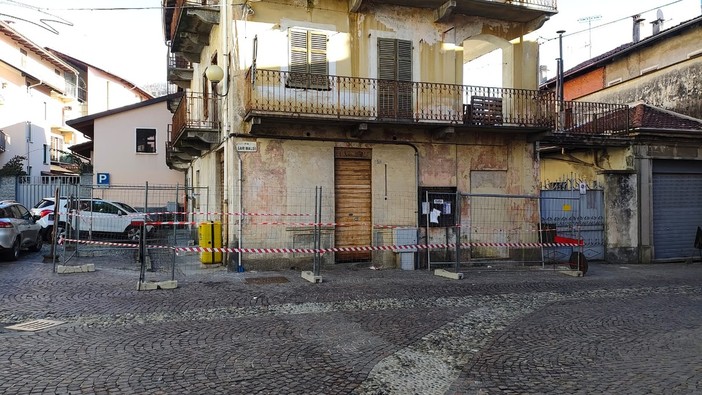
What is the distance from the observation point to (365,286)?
1042 cm

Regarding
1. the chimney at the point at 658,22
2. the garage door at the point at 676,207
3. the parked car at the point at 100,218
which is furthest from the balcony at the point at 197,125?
the chimney at the point at 658,22

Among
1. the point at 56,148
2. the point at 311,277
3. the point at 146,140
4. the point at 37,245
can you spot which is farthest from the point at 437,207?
the point at 56,148

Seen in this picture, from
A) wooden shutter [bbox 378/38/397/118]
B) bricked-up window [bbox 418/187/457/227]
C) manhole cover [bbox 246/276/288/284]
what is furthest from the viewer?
bricked-up window [bbox 418/187/457/227]

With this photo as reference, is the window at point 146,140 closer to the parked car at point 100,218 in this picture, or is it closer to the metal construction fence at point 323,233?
the parked car at point 100,218

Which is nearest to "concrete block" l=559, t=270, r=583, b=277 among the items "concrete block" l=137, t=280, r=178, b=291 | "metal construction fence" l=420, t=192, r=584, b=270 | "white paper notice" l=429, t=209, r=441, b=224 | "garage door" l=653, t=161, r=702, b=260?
"metal construction fence" l=420, t=192, r=584, b=270

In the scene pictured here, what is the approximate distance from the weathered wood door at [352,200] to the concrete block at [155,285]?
461 centimetres

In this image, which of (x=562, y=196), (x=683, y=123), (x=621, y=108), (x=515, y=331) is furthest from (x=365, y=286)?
(x=683, y=123)

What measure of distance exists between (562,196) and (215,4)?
1143cm

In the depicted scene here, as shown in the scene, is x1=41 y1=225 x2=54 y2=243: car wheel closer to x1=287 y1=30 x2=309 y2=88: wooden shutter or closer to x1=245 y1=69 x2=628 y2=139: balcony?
x1=245 y1=69 x2=628 y2=139: balcony

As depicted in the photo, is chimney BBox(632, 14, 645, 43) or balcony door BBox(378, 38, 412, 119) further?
chimney BBox(632, 14, 645, 43)

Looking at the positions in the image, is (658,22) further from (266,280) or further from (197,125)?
(266,280)

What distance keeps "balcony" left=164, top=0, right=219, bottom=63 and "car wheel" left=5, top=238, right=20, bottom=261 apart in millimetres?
7211

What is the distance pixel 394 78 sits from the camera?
13.6 meters

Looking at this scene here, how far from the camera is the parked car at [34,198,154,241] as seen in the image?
13.3m
